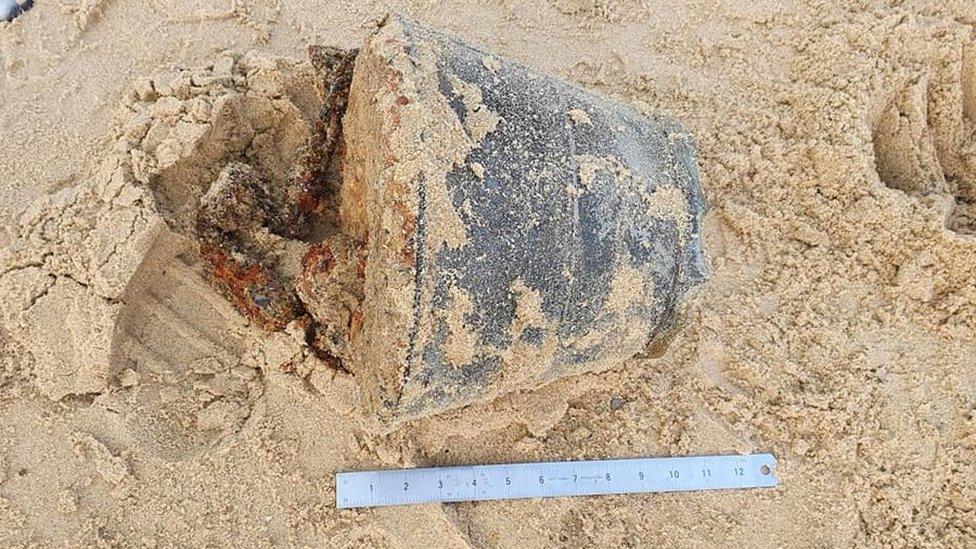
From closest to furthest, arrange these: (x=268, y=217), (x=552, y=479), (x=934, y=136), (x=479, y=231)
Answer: (x=479, y=231)
(x=268, y=217)
(x=552, y=479)
(x=934, y=136)

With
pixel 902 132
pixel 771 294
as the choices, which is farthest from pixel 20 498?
pixel 902 132

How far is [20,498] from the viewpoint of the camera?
178cm

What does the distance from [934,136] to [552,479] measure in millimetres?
1649

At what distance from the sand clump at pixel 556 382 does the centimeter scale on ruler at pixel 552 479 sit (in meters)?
0.03

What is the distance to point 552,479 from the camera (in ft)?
6.45

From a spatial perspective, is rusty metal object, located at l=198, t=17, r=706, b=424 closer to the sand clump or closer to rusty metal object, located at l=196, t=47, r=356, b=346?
rusty metal object, located at l=196, t=47, r=356, b=346

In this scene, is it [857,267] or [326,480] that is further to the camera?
[857,267]

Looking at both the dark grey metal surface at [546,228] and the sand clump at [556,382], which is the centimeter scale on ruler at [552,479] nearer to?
the sand clump at [556,382]

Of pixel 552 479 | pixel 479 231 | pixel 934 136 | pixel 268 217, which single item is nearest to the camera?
pixel 479 231

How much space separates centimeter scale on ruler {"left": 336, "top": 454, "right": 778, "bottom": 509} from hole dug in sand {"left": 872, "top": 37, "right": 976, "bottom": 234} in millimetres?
1008

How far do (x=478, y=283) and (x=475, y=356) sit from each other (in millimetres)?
170

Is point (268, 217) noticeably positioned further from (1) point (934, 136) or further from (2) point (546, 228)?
(1) point (934, 136)

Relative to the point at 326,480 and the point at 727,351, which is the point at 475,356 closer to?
the point at 326,480

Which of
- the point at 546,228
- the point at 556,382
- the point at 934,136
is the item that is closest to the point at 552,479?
the point at 556,382
